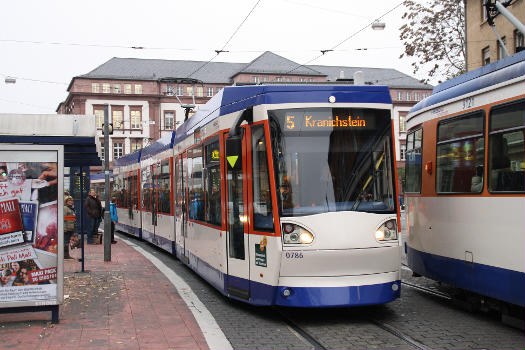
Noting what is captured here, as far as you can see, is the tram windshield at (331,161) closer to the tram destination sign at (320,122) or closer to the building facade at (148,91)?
the tram destination sign at (320,122)

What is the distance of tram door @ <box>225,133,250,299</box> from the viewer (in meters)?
8.53

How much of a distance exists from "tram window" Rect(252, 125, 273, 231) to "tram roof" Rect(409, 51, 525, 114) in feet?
9.06

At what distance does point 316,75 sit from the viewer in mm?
76875

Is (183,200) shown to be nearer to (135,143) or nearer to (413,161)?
(413,161)

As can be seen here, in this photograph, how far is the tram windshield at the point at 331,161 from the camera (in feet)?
25.7

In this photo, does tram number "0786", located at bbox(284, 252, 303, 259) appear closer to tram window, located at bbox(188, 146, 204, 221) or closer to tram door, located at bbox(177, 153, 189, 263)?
tram window, located at bbox(188, 146, 204, 221)

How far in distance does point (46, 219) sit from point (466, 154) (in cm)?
532

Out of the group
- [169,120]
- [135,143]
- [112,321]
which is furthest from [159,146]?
[135,143]

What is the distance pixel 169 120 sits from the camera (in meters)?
→ 77.6

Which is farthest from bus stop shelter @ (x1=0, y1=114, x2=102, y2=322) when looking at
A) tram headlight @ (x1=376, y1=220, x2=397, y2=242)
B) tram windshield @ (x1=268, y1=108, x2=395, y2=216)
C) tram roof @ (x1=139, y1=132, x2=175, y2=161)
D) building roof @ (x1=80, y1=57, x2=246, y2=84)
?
building roof @ (x1=80, y1=57, x2=246, y2=84)

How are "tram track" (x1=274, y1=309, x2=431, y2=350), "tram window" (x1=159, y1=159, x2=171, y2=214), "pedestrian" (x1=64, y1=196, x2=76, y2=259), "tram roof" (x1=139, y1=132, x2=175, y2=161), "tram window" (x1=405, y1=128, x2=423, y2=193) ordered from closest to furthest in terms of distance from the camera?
"tram track" (x1=274, y1=309, x2=431, y2=350)
"tram window" (x1=405, y1=128, x2=423, y2=193)
"pedestrian" (x1=64, y1=196, x2=76, y2=259)
"tram roof" (x1=139, y1=132, x2=175, y2=161)
"tram window" (x1=159, y1=159, x2=171, y2=214)

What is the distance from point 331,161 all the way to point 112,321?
3335 mm

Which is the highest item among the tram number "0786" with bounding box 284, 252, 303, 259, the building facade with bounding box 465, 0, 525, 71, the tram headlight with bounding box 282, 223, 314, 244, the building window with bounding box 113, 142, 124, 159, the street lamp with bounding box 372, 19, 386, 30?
the building facade with bounding box 465, 0, 525, 71

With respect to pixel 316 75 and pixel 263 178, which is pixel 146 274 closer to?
pixel 263 178
